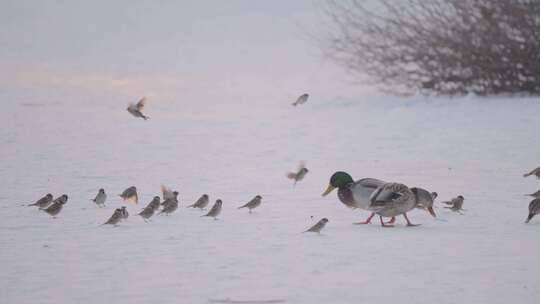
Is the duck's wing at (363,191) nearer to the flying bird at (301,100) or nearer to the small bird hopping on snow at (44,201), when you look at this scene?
the small bird hopping on snow at (44,201)

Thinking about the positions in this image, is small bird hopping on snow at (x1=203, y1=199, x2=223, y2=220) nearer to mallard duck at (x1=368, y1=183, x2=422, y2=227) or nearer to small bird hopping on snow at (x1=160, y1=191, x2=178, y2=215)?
small bird hopping on snow at (x1=160, y1=191, x2=178, y2=215)

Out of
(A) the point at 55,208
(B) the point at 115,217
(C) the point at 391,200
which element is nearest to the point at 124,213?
(B) the point at 115,217

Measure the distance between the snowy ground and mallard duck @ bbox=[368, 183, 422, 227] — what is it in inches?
8.3

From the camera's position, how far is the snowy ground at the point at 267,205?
8.13 m

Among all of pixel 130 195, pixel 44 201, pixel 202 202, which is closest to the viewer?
pixel 44 201

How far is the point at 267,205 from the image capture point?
1199 centimetres

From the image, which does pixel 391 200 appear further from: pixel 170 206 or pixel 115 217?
pixel 115 217

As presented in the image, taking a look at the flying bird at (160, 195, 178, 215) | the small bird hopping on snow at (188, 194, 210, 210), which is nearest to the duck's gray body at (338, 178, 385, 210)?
the small bird hopping on snow at (188, 194, 210, 210)

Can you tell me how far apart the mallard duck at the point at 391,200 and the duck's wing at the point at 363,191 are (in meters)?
0.15

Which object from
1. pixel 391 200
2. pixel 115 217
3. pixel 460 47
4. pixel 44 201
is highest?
pixel 460 47

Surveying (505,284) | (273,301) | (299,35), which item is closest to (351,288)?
(273,301)

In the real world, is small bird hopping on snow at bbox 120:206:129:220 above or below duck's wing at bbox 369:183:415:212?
above

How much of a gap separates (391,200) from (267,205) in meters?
1.96

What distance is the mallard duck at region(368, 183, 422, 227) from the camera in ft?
34.3
